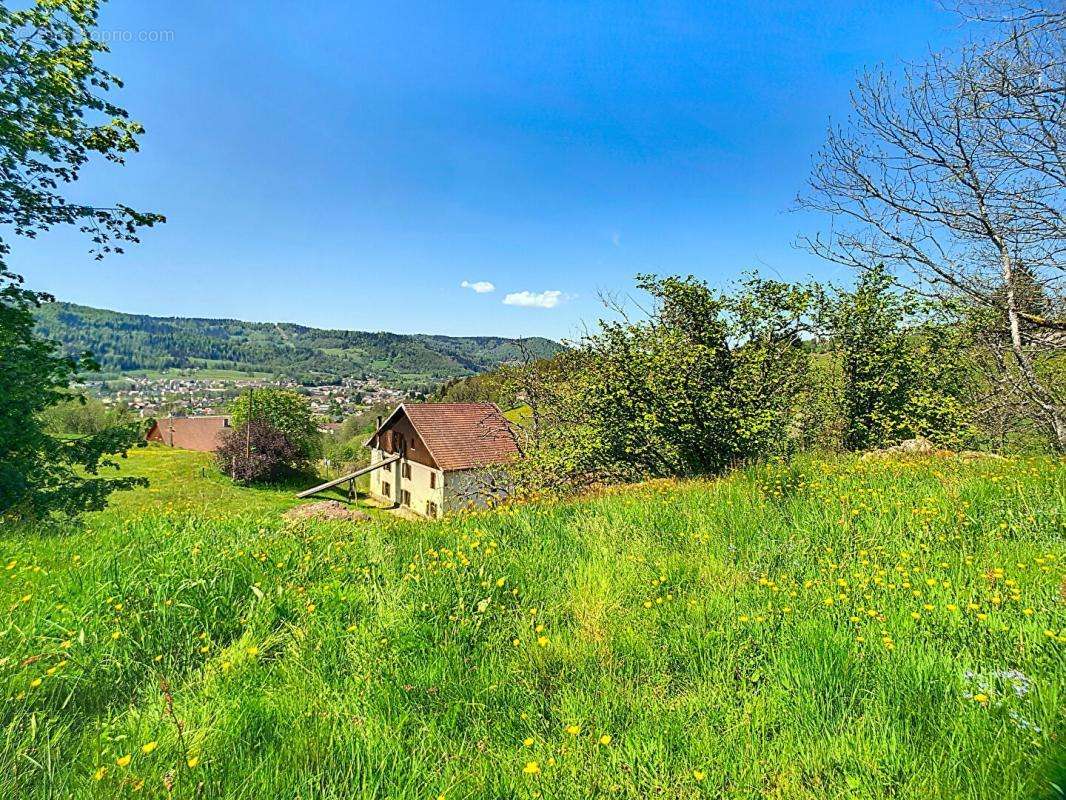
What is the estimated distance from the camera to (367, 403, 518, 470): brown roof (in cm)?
2873

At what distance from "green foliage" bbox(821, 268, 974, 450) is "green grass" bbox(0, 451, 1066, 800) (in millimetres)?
10154

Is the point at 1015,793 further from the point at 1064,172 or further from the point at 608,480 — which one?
the point at 608,480

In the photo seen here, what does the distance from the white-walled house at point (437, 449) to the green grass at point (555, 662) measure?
2306 centimetres

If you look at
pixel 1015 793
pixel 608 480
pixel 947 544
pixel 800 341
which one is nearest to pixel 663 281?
pixel 800 341

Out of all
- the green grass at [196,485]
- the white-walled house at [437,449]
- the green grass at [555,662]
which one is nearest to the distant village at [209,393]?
the green grass at [196,485]

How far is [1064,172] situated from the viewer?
4.59 m

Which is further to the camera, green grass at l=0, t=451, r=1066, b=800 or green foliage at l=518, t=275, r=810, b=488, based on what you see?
green foliage at l=518, t=275, r=810, b=488

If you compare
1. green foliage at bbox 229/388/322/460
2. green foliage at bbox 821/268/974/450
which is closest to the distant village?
green foliage at bbox 229/388/322/460

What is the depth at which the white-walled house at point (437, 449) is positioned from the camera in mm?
27938

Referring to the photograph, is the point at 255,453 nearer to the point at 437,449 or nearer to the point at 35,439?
the point at 437,449

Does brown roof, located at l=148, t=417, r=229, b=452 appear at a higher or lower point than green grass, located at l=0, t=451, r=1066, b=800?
lower

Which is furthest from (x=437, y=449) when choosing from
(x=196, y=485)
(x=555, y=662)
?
(x=555, y=662)

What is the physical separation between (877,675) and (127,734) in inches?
144

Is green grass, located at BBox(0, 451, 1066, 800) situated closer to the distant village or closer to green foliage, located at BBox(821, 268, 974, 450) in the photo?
green foliage, located at BBox(821, 268, 974, 450)
